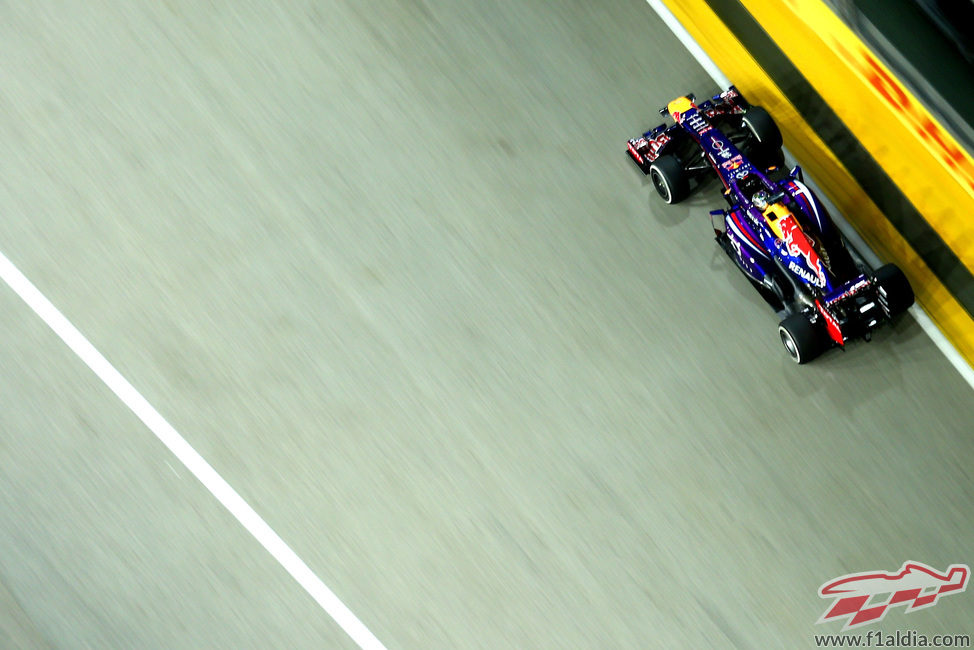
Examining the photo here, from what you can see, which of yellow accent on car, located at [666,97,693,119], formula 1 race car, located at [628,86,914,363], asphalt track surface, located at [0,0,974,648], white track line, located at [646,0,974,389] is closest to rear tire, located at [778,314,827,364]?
formula 1 race car, located at [628,86,914,363]

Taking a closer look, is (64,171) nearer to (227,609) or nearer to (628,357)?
(227,609)

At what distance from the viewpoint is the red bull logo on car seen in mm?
5691

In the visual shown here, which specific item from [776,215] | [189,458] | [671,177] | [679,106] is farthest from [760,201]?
[189,458]

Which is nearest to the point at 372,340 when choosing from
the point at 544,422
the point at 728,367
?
the point at 544,422

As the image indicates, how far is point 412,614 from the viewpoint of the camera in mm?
5648

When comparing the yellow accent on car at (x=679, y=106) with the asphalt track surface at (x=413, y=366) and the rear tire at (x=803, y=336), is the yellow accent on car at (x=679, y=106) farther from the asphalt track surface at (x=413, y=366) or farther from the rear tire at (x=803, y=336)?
the rear tire at (x=803, y=336)

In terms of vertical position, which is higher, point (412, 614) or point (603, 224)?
point (603, 224)

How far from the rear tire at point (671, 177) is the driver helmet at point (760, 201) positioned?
1.45 ft

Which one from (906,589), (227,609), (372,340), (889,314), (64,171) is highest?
(64,171)

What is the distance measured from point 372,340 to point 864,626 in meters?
3.00

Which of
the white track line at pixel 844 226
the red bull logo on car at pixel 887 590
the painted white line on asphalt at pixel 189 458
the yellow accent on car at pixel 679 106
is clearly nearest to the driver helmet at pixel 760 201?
the white track line at pixel 844 226

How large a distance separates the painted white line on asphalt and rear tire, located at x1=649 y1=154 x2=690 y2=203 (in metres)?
2.89

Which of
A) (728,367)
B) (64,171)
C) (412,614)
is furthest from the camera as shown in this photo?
(64,171)

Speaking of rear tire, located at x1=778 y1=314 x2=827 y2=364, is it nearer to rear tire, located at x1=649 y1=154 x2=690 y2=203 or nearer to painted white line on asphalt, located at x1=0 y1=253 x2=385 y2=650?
rear tire, located at x1=649 y1=154 x2=690 y2=203
